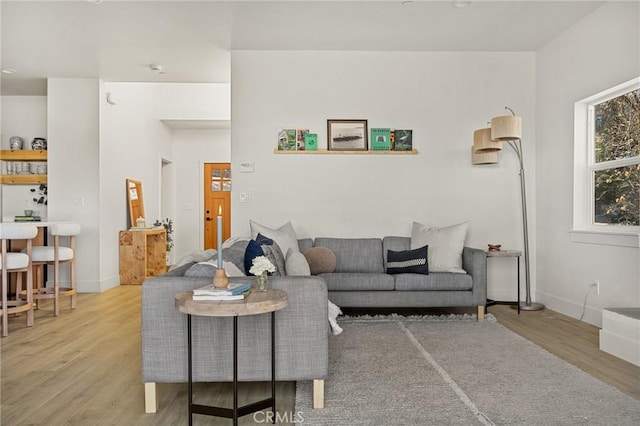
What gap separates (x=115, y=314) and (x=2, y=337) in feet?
3.18

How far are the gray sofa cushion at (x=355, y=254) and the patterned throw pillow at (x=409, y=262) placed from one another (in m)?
0.22

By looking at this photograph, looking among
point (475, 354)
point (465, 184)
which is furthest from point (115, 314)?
point (465, 184)

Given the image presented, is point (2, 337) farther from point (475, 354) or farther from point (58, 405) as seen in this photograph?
point (475, 354)

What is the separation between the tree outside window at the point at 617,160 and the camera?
3.77 meters

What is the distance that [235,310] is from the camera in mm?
1900

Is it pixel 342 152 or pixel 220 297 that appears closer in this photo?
pixel 220 297

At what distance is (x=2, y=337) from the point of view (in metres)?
3.84

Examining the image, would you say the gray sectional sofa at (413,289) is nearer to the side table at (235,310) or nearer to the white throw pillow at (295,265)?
the white throw pillow at (295,265)

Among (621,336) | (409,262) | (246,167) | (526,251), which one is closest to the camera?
(621,336)

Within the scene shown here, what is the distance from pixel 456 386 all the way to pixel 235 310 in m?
1.44

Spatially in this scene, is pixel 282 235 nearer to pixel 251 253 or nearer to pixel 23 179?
pixel 251 253

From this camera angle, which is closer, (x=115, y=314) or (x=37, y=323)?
(x=37, y=323)

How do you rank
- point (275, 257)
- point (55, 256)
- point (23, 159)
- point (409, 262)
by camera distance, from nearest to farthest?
point (275, 257), point (409, 262), point (55, 256), point (23, 159)

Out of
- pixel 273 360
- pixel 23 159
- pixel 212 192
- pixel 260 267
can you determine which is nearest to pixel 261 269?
pixel 260 267
